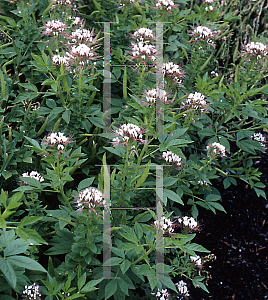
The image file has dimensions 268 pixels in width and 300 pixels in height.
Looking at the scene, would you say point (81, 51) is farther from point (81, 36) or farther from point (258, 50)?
point (258, 50)

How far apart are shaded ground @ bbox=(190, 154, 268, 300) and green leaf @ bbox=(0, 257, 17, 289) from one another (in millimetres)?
1277

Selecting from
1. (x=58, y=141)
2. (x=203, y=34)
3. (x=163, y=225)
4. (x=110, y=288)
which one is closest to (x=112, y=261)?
(x=110, y=288)

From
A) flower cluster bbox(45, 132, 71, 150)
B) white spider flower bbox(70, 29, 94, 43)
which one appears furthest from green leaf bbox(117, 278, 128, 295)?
white spider flower bbox(70, 29, 94, 43)

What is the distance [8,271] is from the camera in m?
0.88

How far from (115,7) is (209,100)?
934 mm

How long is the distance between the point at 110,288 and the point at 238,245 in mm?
1169

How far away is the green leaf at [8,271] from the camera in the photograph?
86 centimetres

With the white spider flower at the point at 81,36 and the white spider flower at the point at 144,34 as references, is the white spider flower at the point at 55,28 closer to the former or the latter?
the white spider flower at the point at 81,36

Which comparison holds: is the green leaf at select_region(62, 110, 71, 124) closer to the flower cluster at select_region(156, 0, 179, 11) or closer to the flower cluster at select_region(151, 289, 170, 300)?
the flower cluster at select_region(156, 0, 179, 11)

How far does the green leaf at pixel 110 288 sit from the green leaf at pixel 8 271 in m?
0.41

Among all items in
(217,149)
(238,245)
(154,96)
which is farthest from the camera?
(238,245)

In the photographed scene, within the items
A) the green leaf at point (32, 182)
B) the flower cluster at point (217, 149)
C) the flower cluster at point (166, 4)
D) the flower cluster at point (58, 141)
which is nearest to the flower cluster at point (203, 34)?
the flower cluster at point (166, 4)

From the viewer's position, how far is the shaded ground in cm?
189

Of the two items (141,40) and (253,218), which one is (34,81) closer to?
(141,40)
